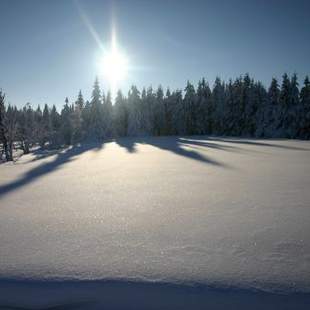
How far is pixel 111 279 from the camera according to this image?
279cm

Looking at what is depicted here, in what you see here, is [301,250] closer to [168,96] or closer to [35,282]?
[35,282]

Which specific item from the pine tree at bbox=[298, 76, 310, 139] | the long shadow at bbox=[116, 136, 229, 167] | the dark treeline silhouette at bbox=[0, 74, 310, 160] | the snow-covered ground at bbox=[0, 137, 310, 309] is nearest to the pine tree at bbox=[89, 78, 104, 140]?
the dark treeline silhouette at bbox=[0, 74, 310, 160]

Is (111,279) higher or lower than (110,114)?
lower

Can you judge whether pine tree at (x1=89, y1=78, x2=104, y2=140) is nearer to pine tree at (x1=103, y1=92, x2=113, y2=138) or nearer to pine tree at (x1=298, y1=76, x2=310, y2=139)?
pine tree at (x1=103, y1=92, x2=113, y2=138)

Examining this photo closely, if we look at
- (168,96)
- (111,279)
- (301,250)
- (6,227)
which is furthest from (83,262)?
(168,96)

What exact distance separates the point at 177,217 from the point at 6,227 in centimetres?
269

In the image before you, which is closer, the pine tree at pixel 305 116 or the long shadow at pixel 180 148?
the long shadow at pixel 180 148

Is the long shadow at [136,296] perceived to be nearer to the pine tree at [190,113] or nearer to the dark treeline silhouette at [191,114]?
the dark treeline silhouette at [191,114]

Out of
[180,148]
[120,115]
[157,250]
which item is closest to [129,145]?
[180,148]

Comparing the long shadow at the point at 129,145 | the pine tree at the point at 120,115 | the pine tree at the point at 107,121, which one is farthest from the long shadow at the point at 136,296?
the pine tree at the point at 120,115

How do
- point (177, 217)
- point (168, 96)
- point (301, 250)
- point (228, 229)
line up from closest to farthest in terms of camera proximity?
point (301, 250), point (228, 229), point (177, 217), point (168, 96)

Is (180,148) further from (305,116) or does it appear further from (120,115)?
(120,115)

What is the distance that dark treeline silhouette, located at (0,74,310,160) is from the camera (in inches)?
2425

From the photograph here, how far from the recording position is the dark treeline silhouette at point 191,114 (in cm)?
6159
